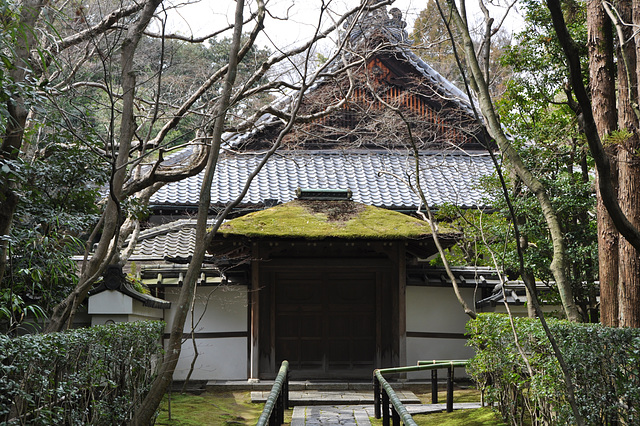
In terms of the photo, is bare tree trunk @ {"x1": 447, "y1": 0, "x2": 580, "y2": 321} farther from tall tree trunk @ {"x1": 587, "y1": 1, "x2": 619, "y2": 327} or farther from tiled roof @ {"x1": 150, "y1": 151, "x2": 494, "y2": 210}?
tiled roof @ {"x1": 150, "y1": 151, "x2": 494, "y2": 210}

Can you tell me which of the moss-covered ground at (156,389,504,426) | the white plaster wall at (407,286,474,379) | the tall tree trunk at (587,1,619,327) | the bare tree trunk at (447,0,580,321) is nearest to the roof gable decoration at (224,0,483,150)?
the white plaster wall at (407,286,474,379)

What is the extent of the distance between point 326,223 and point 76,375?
7098 mm

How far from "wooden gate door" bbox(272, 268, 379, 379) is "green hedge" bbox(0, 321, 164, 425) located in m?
4.81

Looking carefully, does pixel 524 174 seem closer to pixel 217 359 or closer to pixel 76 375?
pixel 76 375

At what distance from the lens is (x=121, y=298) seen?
10781 millimetres

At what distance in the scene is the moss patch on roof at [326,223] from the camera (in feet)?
38.6

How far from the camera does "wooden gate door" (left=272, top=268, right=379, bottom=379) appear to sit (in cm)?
1320

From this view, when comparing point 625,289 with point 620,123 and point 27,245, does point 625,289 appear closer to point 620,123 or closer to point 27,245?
point 620,123

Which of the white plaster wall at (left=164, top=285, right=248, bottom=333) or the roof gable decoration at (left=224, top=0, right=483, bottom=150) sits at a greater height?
the roof gable decoration at (left=224, top=0, right=483, bottom=150)

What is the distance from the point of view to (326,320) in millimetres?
13266

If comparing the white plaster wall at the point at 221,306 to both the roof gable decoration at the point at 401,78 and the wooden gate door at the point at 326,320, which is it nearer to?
the wooden gate door at the point at 326,320

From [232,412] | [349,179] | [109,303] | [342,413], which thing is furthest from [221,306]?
[349,179]

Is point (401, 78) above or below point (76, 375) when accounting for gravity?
above

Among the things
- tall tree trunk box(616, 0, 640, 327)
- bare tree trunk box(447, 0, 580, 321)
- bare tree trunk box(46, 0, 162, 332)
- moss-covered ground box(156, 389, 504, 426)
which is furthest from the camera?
moss-covered ground box(156, 389, 504, 426)
